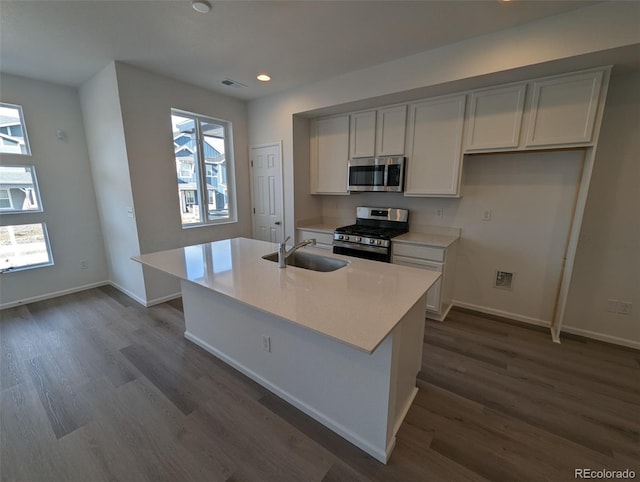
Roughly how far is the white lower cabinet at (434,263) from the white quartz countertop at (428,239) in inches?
1.8

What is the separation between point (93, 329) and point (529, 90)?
4.96 meters

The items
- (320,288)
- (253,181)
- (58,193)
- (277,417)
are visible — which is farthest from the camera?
(253,181)

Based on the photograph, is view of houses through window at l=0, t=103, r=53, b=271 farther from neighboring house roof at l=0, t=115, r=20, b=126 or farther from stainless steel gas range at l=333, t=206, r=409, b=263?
stainless steel gas range at l=333, t=206, r=409, b=263

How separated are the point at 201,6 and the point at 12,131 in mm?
3191

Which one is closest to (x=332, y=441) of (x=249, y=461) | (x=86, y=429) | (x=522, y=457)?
(x=249, y=461)

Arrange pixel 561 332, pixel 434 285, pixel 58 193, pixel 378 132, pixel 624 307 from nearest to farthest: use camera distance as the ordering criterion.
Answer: pixel 624 307 → pixel 561 332 → pixel 434 285 → pixel 378 132 → pixel 58 193

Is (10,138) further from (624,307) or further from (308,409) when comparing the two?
(624,307)

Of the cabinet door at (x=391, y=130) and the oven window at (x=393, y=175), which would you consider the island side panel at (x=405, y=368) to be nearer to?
the oven window at (x=393, y=175)

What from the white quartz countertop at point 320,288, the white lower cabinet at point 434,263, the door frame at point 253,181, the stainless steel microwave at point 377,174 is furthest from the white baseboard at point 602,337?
the door frame at point 253,181

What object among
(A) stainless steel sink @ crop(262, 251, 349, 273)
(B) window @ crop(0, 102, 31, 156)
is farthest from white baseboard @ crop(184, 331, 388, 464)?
(B) window @ crop(0, 102, 31, 156)

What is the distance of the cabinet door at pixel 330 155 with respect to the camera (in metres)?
3.62

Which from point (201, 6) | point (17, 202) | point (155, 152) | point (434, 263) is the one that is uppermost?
point (201, 6)

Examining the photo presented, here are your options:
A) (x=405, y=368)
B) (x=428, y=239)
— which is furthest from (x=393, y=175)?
(x=405, y=368)

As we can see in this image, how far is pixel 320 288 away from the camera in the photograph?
1.62 metres
